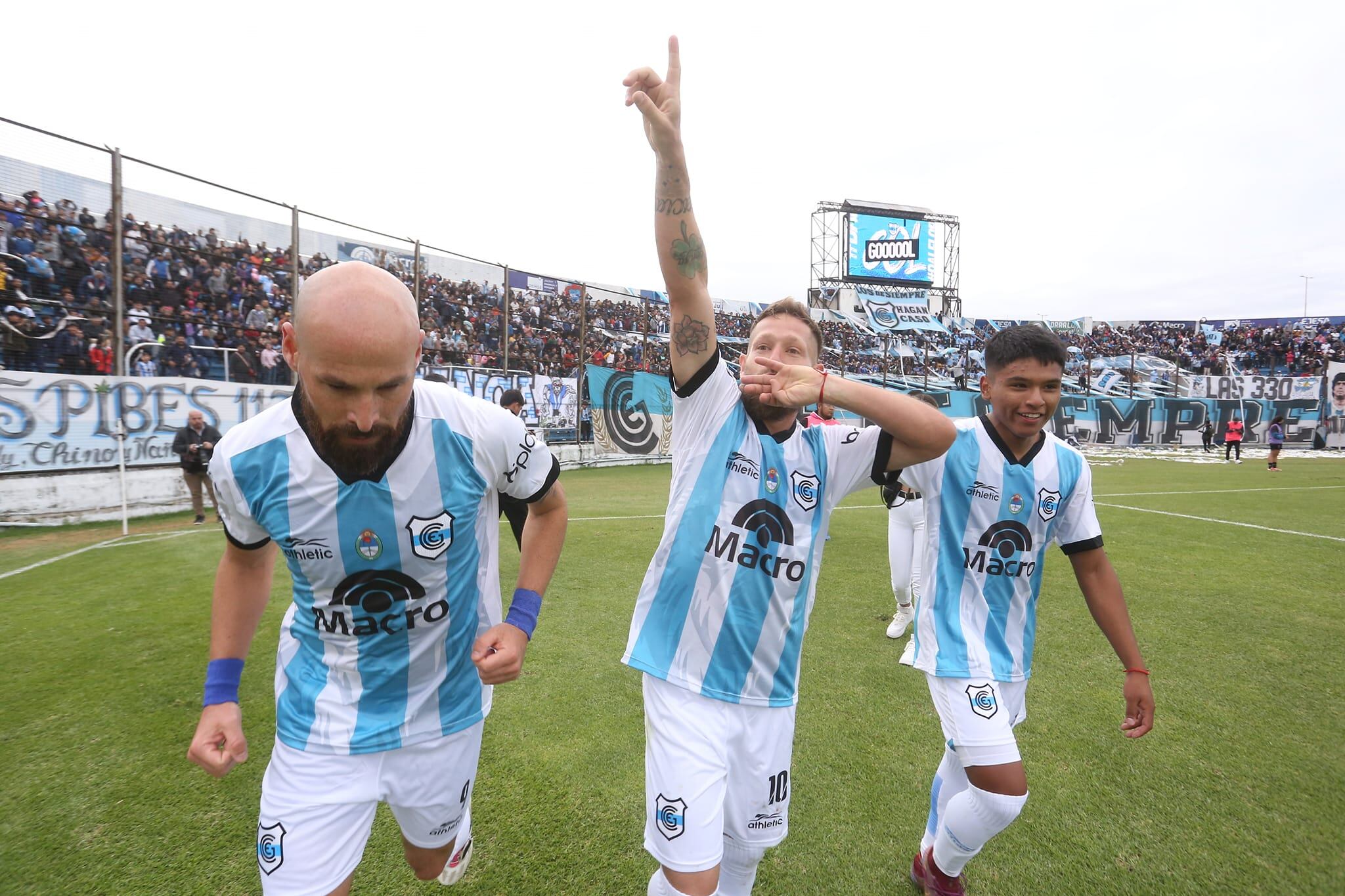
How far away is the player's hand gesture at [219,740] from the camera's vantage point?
1759 millimetres

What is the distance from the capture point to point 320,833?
1.86 metres

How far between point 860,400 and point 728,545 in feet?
2.20

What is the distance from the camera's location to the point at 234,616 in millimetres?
2025

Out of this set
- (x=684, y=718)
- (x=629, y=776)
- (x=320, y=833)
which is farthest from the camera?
(x=629, y=776)

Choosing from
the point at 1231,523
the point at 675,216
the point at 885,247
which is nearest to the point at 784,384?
the point at 675,216

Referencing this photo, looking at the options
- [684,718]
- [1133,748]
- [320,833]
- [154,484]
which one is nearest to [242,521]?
[320,833]

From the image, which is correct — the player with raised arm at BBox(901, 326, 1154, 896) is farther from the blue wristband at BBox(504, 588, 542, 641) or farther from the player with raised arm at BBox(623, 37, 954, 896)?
the blue wristband at BBox(504, 588, 542, 641)

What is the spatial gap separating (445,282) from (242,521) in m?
16.5

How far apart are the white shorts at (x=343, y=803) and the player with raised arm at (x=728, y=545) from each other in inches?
27.2

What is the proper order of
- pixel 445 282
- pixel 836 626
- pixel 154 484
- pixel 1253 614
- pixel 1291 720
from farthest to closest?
1. pixel 445 282
2. pixel 154 484
3. pixel 1253 614
4. pixel 836 626
5. pixel 1291 720

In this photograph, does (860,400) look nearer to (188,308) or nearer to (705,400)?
(705,400)

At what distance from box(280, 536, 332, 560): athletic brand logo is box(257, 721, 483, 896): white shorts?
2.04 feet

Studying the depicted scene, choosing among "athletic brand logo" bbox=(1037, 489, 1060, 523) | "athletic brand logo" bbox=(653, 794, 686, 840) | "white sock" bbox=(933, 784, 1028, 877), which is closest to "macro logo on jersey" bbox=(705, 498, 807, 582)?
"athletic brand logo" bbox=(653, 794, 686, 840)

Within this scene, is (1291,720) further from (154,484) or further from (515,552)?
(154,484)
